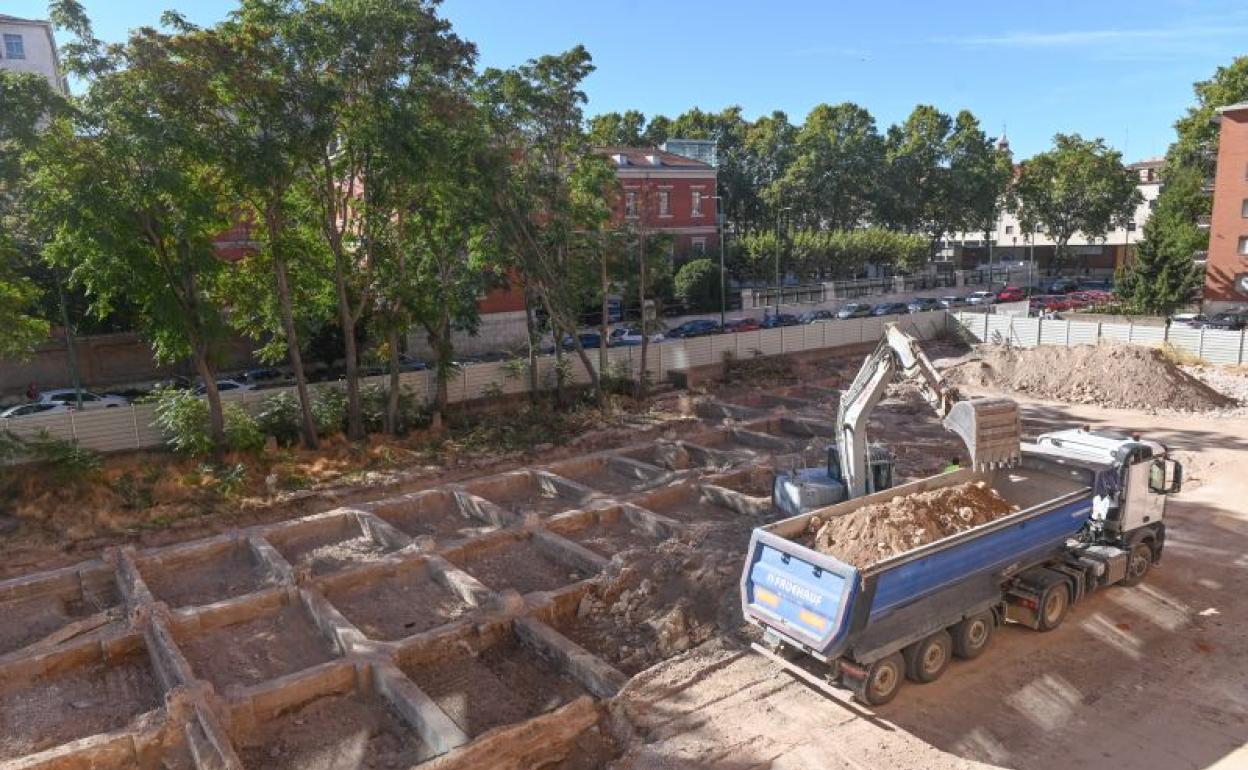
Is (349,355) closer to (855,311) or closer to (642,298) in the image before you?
(642,298)

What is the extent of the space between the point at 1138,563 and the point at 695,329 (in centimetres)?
2969

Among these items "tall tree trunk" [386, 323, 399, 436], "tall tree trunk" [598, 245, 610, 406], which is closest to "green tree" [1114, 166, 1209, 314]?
"tall tree trunk" [598, 245, 610, 406]

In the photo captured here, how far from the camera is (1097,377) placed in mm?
27297

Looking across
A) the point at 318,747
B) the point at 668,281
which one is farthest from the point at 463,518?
the point at 668,281

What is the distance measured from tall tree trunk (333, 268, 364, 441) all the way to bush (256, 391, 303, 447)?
1.32 m

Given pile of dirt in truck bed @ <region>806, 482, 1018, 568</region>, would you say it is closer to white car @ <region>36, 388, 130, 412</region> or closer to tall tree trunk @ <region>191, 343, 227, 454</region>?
tall tree trunk @ <region>191, 343, 227, 454</region>

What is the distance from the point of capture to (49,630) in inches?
477

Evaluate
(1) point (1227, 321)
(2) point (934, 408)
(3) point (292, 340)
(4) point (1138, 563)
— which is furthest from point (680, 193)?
(4) point (1138, 563)

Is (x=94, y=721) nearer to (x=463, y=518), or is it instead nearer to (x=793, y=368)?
(x=463, y=518)

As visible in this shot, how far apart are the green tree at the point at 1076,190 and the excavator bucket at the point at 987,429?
200ft

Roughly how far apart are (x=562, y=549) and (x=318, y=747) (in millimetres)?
5694

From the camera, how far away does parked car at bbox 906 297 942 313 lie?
161 ft

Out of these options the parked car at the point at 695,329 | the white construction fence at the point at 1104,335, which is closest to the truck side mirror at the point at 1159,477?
the white construction fence at the point at 1104,335

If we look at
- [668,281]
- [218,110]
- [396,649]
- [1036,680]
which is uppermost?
[218,110]
